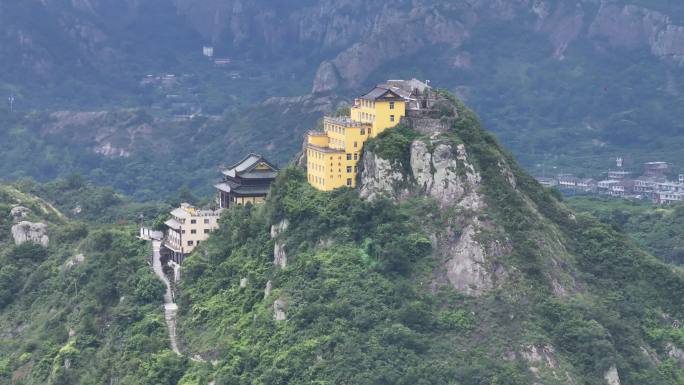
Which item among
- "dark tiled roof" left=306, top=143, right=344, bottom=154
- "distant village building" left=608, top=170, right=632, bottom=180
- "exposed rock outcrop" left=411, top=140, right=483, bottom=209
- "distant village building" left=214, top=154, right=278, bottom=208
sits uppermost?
"dark tiled roof" left=306, top=143, right=344, bottom=154

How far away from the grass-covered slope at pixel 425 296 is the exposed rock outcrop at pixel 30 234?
15.5 m

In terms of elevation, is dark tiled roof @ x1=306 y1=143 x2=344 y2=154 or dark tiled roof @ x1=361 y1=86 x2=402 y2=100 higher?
dark tiled roof @ x1=361 y1=86 x2=402 y2=100

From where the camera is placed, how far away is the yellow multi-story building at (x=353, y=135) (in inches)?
3361

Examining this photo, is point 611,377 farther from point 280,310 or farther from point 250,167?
point 250,167

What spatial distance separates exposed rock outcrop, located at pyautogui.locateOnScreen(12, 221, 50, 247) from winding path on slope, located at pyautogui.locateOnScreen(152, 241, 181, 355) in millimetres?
9498

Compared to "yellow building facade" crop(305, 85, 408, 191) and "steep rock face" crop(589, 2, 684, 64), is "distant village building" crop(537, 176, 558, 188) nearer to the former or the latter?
"steep rock face" crop(589, 2, 684, 64)

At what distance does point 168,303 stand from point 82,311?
16.2 ft

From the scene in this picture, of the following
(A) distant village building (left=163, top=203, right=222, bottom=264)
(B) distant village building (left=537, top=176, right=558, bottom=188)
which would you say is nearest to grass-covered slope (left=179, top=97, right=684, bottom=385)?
(A) distant village building (left=163, top=203, right=222, bottom=264)

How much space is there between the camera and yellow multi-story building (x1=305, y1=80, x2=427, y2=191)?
280ft

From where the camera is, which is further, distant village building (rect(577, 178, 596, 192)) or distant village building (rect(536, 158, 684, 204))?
distant village building (rect(577, 178, 596, 192))

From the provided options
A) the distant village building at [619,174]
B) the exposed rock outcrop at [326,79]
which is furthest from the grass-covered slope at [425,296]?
the exposed rock outcrop at [326,79]

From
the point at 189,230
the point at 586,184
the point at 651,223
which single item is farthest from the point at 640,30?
the point at 189,230

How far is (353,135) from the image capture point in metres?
85.7

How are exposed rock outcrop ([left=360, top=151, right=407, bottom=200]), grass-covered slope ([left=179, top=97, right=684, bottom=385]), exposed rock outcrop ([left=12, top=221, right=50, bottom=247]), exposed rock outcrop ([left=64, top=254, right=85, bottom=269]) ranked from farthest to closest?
exposed rock outcrop ([left=12, top=221, right=50, bottom=247]) → exposed rock outcrop ([left=64, top=254, right=85, bottom=269]) → exposed rock outcrop ([left=360, top=151, right=407, bottom=200]) → grass-covered slope ([left=179, top=97, right=684, bottom=385])
